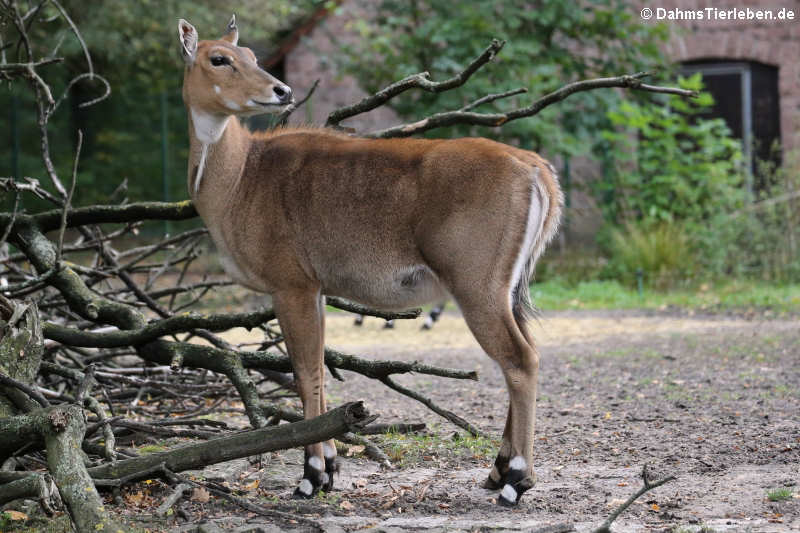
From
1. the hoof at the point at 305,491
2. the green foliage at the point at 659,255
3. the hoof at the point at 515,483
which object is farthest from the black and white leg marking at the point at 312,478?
the green foliage at the point at 659,255

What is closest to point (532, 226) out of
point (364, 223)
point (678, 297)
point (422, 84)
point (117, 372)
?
point (364, 223)

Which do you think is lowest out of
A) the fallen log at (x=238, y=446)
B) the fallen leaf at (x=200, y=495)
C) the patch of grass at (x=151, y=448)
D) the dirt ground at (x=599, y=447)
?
the dirt ground at (x=599, y=447)

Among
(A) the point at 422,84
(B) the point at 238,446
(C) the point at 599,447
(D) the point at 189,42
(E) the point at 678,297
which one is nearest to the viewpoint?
(B) the point at 238,446

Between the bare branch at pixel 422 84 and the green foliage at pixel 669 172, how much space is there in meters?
9.33

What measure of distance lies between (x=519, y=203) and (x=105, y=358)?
337cm

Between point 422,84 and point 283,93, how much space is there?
33.1 inches

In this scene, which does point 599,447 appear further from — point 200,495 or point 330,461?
point 200,495

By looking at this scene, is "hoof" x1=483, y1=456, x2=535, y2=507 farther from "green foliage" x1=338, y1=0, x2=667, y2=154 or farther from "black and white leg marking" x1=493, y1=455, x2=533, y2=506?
"green foliage" x1=338, y1=0, x2=667, y2=154

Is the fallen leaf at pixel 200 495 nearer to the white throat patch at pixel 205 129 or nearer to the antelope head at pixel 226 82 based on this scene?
the white throat patch at pixel 205 129

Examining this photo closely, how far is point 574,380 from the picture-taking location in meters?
7.95

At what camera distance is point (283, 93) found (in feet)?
15.6

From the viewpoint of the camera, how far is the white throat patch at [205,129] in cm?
506

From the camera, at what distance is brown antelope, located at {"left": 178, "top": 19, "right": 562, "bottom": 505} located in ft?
15.0

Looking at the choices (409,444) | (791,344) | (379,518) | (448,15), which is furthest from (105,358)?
(448,15)
